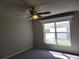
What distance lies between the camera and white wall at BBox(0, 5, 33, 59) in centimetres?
428

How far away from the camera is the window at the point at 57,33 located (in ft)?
17.1

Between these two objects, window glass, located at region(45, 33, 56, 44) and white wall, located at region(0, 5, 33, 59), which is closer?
white wall, located at region(0, 5, 33, 59)

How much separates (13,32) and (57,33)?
8.64ft

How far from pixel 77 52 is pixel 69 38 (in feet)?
2.79

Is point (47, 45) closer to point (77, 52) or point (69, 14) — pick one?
point (77, 52)

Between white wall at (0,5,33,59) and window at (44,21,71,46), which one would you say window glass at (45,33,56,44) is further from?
white wall at (0,5,33,59)

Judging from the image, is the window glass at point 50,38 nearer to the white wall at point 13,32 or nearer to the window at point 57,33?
the window at point 57,33

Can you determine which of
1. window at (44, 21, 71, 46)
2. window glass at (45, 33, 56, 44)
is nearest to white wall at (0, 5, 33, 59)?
window glass at (45, 33, 56, 44)

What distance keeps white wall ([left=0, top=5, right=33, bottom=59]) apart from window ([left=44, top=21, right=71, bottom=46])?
3.89 ft

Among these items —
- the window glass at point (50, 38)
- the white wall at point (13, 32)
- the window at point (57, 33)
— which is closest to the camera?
the white wall at point (13, 32)

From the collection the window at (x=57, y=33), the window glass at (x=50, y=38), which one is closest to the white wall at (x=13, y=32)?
the window glass at (x=50, y=38)

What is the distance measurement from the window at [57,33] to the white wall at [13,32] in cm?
119

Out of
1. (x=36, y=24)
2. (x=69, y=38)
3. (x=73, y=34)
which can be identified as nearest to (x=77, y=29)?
(x=73, y=34)

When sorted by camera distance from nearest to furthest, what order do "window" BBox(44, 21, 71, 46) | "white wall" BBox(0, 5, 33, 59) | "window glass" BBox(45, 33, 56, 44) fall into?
1. "white wall" BBox(0, 5, 33, 59)
2. "window" BBox(44, 21, 71, 46)
3. "window glass" BBox(45, 33, 56, 44)
